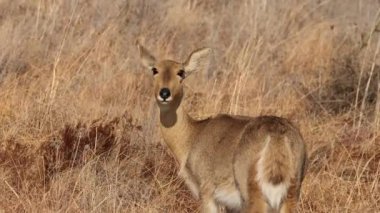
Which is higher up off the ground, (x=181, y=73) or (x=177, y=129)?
(x=181, y=73)

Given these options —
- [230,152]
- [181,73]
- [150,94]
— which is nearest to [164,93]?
[181,73]

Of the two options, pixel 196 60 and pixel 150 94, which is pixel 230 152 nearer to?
pixel 196 60

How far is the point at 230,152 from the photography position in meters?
6.00

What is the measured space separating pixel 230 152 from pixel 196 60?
1.05m

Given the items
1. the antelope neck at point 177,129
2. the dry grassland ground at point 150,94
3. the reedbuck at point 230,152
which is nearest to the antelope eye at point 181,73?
the reedbuck at point 230,152

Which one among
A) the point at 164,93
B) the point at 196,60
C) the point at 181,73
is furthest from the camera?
the point at 196,60

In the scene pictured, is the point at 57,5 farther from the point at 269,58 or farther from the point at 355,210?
the point at 355,210

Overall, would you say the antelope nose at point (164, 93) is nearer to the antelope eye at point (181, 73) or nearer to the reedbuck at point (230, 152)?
the reedbuck at point (230, 152)

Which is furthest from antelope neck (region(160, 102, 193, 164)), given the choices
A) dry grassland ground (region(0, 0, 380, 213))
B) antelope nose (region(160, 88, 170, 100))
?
dry grassland ground (region(0, 0, 380, 213))

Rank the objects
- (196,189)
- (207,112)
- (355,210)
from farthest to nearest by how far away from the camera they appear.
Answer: (207,112) < (355,210) < (196,189)

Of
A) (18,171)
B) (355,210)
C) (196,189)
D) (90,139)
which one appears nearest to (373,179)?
(355,210)

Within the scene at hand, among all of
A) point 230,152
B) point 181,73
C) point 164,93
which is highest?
point 181,73

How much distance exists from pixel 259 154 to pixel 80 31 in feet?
17.5

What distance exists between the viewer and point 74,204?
649 cm
